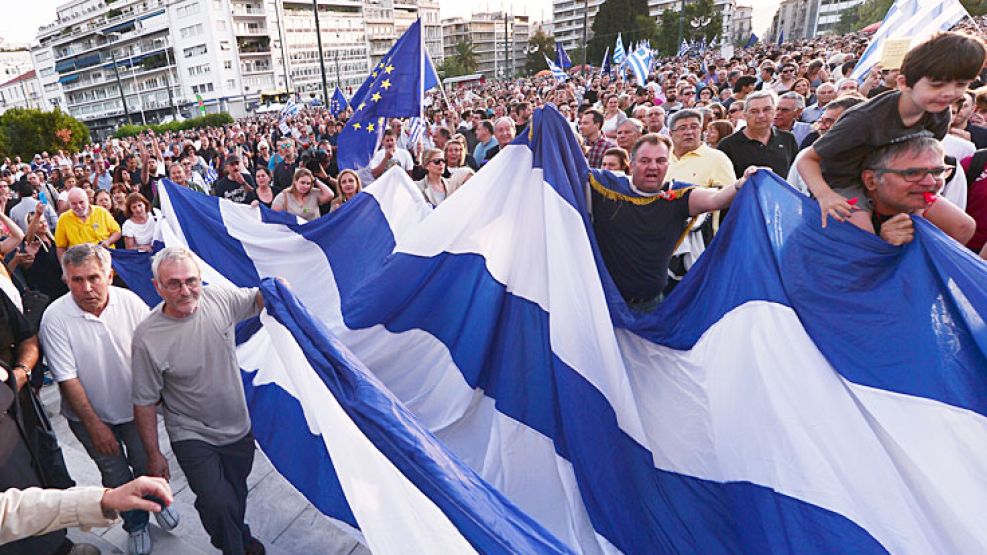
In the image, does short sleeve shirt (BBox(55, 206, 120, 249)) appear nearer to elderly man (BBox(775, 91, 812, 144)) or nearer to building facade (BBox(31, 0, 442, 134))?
elderly man (BBox(775, 91, 812, 144))

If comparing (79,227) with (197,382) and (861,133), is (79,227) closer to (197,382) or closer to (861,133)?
(197,382)

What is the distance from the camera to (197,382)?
2.68 meters

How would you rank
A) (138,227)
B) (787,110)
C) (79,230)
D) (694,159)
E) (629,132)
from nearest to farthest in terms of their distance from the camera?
(694,159), (787,110), (629,132), (79,230), (138,227)

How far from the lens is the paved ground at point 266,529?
307 centimetres

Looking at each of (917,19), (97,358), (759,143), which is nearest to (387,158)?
(759,143)

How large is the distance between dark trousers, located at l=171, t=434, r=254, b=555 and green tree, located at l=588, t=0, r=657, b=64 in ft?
216

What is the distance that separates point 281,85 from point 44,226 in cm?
7625

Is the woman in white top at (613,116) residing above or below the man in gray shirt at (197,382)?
above

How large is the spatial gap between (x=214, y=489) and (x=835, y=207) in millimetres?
3048

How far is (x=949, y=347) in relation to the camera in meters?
1.82

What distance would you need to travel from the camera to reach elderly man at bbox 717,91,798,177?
4289 millimetres

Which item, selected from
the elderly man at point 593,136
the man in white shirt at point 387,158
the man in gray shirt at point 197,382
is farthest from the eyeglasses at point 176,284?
A: the man in white shirt at point 387,158

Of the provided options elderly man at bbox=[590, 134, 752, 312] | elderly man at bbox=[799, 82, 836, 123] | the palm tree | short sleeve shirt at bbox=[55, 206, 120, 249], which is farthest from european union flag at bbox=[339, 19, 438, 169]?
the palm tree

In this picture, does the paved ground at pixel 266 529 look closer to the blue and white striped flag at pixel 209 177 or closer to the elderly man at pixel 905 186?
the elderly man at pixel 905 186
